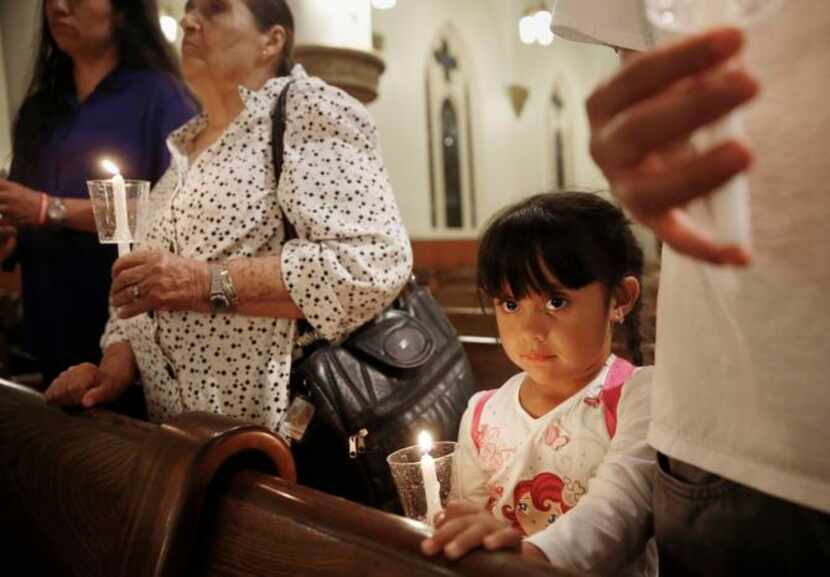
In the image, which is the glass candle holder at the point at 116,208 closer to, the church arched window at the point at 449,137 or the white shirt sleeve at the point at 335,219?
the white shirt sleeve at the point at 335,219

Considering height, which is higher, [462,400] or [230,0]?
[230,0]

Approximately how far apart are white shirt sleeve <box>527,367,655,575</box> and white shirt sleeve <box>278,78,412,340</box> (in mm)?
666

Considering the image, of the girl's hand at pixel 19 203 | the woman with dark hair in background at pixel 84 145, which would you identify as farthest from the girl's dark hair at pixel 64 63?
the girl's hand at pixel 19 203

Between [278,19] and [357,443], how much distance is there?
1.14 metres

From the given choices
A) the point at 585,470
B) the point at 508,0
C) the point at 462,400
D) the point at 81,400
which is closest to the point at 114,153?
the point at 81,400

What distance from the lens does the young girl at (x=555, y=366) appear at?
1.27m

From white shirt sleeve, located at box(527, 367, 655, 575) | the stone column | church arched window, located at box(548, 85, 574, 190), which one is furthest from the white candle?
church arched window, located at box(548, 85, 574, 190)

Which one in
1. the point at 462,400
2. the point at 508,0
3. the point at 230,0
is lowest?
the point at 462,400

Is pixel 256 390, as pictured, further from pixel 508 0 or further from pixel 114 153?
pixel 508 0

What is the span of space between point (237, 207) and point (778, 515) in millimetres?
1297

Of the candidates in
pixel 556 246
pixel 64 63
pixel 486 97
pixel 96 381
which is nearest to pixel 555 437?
pixel 556 246

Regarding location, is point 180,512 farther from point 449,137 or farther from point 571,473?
point 449,137

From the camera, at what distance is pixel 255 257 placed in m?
1.67

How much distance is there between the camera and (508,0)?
12555 millimetres
